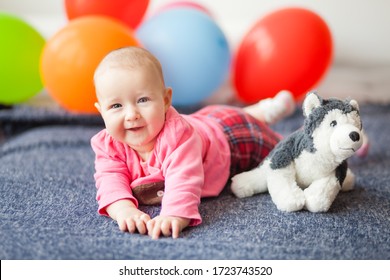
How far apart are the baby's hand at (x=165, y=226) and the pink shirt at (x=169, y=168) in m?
0.02

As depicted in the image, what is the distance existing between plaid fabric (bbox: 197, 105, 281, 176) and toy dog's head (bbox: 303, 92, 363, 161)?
0.71ft

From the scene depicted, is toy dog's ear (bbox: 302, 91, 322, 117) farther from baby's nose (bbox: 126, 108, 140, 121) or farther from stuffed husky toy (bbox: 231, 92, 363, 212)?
baby's nose (bbox: 126, 108, 140, 121)

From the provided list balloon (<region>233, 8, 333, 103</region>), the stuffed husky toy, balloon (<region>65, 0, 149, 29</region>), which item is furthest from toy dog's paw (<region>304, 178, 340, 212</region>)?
balloon (<region>65, 0, 149, 29</region>)

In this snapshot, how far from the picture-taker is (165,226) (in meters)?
1.02

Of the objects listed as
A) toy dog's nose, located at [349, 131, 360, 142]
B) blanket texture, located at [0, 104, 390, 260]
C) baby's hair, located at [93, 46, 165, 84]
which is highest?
baby's hair, located at [93, 46, 165, 84]

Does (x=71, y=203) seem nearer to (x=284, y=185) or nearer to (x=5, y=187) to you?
(x=5, y=187)

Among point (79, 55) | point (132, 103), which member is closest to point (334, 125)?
point (132, 103)

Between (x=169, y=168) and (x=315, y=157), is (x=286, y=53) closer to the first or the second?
(x=315, y=157)

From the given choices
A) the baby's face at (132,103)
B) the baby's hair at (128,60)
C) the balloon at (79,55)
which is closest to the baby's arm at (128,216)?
the baby's face at (132,103)

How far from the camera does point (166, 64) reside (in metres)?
1.75

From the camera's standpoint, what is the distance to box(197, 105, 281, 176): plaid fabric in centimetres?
132

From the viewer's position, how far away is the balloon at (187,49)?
69.2 inches
